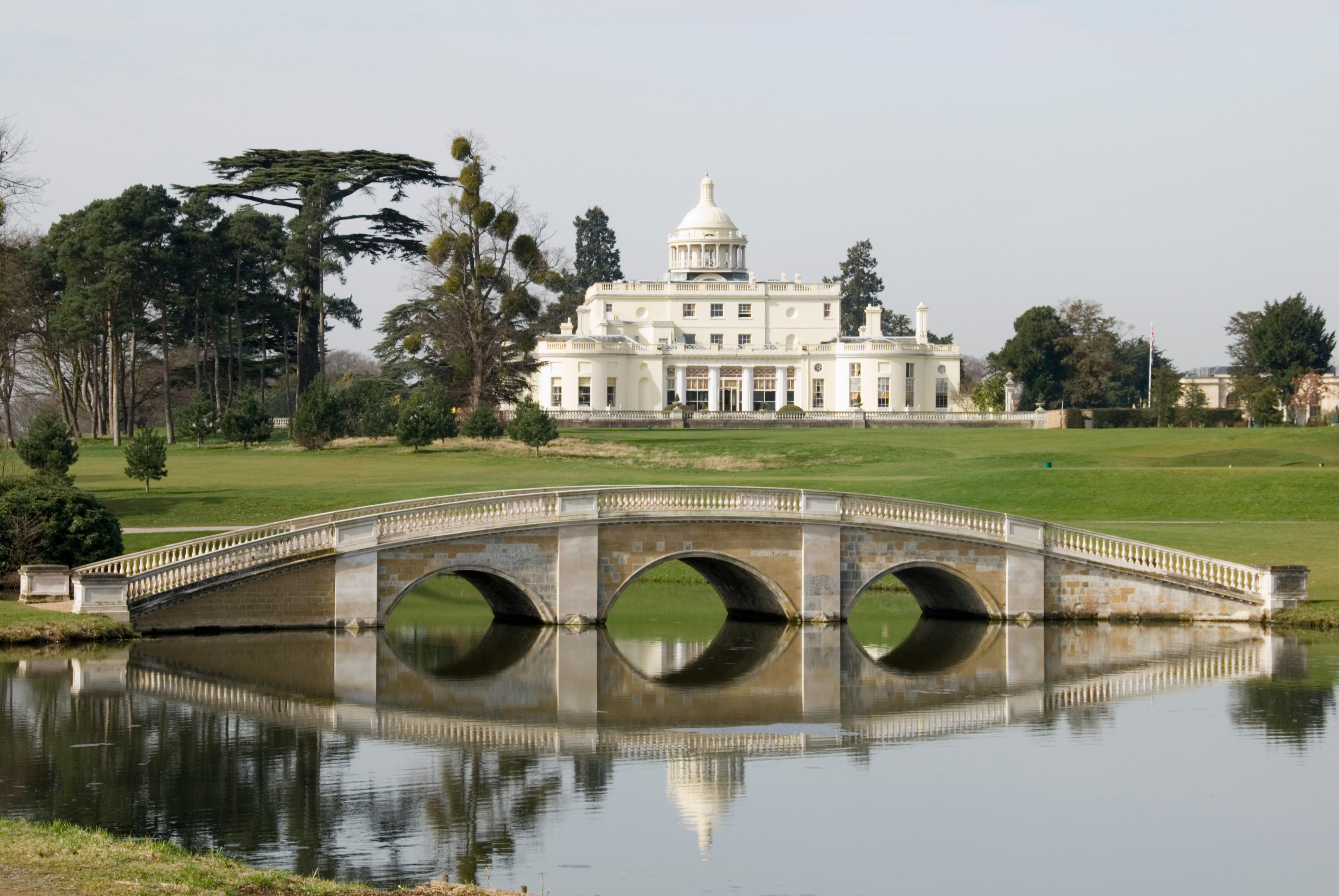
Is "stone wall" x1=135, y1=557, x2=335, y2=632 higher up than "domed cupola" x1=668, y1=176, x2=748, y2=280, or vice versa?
"domed cupola" x1=668, y1=176, x2=748, y2=280

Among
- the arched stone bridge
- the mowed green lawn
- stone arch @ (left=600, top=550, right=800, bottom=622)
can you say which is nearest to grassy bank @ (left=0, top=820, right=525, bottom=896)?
the arched stone bridge

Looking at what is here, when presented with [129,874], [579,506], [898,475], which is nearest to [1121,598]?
[579,506]

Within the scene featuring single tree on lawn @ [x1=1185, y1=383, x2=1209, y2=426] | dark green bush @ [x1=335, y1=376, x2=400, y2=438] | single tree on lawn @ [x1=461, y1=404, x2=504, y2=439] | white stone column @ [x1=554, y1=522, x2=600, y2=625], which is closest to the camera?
white stone column @ [x1=554, y1=522, x2=600, y2=625]

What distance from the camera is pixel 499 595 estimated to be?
37.5 meters

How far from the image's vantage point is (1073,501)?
47.7 m

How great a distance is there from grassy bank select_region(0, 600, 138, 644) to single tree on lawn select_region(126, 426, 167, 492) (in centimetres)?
1514

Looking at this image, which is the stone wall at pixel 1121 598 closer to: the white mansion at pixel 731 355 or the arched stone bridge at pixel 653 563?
the arched stone bridge at pixel 653 563

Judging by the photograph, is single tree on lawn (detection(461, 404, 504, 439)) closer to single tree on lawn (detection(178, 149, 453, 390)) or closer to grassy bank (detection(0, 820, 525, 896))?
single tree on lawn (detection(178, 149, 453, 390))

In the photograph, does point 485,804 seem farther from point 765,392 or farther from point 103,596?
point 765,392

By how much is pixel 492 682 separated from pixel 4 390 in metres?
41.7

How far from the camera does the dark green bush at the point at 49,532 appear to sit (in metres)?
34.0

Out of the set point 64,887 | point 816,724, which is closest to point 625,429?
point 816,724

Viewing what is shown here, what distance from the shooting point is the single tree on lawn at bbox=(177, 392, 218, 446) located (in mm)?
65125

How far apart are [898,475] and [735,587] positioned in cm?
1939
